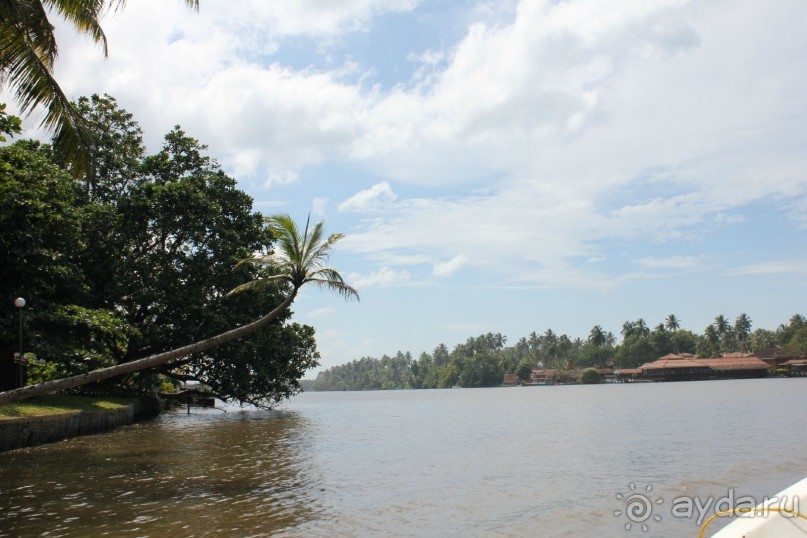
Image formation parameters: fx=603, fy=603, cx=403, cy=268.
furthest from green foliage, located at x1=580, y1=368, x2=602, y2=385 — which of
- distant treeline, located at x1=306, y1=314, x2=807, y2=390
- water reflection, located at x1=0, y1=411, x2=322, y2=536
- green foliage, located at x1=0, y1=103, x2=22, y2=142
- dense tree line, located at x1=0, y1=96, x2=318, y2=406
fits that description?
green foliage, located at x1=0, y1=103, x2=22, y2=142

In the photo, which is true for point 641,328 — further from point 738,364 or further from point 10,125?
→ point 10,125

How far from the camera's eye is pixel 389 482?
45.5 ft

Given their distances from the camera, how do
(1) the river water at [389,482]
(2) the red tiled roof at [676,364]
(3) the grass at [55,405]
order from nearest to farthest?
(1) the river water at [389,482]
(3) the grass at [55,405]
(2) the red tiled roof at [676,364]

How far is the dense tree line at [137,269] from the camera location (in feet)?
67.7

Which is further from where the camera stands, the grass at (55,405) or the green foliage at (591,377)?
the green foliage at (591,377)

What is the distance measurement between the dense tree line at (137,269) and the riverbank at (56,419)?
1.52m

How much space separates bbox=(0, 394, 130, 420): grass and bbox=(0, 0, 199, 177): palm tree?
9562 mm

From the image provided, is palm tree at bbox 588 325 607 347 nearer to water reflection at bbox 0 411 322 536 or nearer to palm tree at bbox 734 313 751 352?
palm tree at bbox 734 313 751 352

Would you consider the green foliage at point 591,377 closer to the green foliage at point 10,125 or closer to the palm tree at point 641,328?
the palm tree at point 641,328

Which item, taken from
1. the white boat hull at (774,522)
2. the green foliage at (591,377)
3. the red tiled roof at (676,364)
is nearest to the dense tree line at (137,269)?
the white boat hull at (774,522)

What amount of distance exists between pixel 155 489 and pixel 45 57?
8592mm

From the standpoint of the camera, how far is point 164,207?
29.0m

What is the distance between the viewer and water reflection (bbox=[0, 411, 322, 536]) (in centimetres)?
935

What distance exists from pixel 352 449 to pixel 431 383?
584 feet
